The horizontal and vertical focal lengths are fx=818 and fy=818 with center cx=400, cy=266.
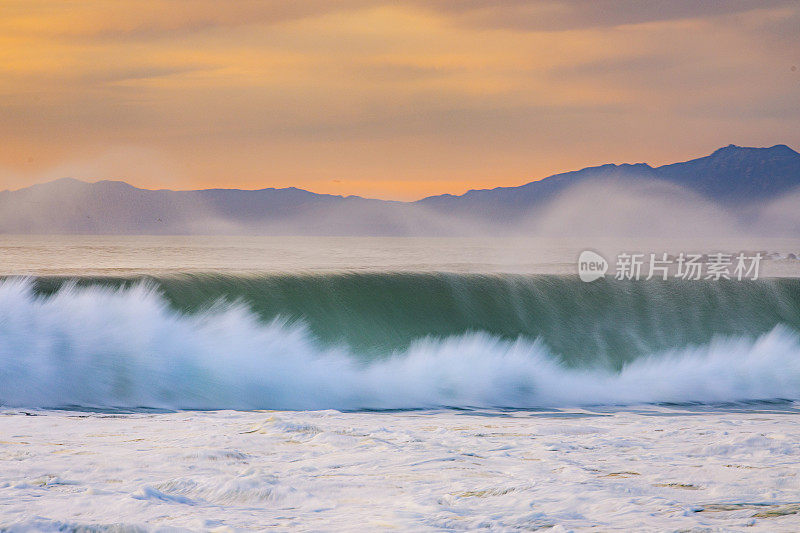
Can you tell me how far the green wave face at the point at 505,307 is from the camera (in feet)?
44.2

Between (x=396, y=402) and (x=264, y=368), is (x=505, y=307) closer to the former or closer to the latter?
(x=396, y=402)

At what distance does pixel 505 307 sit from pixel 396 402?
17.6 feet

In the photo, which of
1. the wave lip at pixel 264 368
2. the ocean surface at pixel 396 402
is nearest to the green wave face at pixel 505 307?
the ocean surface at pixel 396 402

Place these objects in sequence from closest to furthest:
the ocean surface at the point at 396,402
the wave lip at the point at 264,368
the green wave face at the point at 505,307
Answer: the ocean surface at the point at 396,402 → the wave lip at the point at 264,368 → the green wave face at the point at 505,307

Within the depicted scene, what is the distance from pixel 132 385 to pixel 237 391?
130 centimetres

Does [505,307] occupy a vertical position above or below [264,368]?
above

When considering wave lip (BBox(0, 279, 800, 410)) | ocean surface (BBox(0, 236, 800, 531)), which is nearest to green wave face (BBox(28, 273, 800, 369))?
ocean surface (BBox(0, 236, 800, 531))

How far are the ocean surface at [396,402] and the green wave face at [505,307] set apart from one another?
0.05 m

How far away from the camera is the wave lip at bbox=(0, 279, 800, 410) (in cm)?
1014

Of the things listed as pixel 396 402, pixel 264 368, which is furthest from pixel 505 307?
pixel 264 368

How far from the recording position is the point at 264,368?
11.1 meters

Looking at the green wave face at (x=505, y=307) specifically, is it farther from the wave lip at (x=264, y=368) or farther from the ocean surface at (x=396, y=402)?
the wave lip at (x=264, y=368)

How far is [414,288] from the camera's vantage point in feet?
52.6

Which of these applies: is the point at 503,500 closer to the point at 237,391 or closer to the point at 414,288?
the point at 237,391
